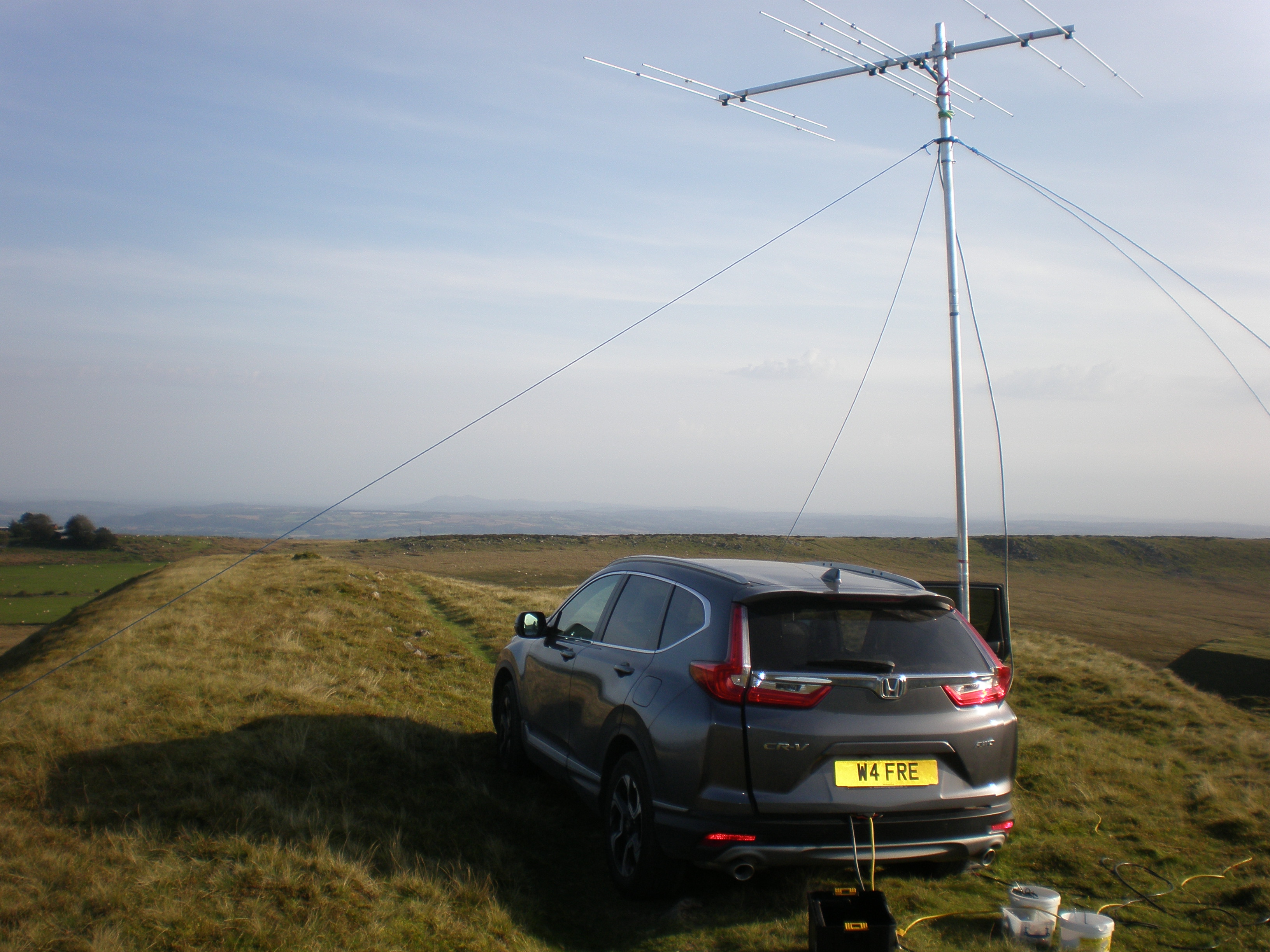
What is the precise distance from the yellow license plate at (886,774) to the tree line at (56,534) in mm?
58814

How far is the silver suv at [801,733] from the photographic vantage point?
400 centimetres

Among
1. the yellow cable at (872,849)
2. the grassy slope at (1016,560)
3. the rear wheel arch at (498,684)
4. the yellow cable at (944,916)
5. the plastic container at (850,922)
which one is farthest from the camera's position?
the grassy slope at (1016,560)

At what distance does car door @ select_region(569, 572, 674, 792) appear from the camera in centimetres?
499

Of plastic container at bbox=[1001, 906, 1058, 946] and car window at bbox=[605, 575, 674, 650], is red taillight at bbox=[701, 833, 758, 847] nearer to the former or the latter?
car window at bbox=[605, 575, 674, 650]

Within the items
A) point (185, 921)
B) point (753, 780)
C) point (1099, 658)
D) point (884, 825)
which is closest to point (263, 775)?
point (185, 921)

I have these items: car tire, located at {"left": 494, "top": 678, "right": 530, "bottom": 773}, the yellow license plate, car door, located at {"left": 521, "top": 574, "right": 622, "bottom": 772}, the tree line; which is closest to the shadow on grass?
car tire, located at {"left": 494, "top": 678, "right": 530, "bottom": 773}

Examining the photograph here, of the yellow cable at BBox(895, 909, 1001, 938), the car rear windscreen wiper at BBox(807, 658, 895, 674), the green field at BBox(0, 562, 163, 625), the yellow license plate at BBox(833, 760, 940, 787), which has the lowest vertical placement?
the green field at BBox(0, 562, 163, 625)

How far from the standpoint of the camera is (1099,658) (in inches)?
593

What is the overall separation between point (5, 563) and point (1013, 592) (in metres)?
55.5

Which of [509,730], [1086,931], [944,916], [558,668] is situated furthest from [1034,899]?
[509,730]

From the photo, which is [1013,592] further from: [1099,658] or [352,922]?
[352,922]

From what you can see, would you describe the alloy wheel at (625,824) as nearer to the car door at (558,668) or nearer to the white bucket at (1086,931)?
the car door at (558,668)

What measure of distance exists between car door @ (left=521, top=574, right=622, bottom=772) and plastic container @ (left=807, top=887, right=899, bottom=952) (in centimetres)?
222

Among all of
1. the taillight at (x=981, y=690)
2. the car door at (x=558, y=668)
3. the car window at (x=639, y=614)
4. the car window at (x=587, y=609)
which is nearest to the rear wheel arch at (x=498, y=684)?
the car door at (x=558, y=668)
